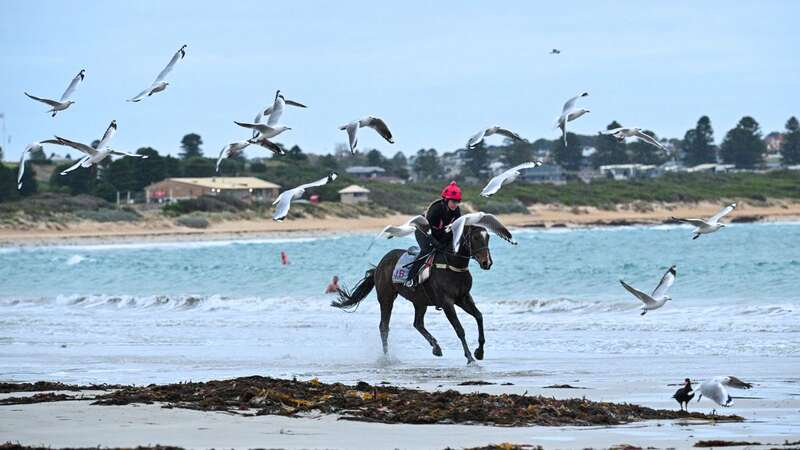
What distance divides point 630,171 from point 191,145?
43.5 m

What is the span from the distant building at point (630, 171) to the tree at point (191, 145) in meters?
39.8

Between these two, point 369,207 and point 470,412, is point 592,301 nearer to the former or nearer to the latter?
point 470,412

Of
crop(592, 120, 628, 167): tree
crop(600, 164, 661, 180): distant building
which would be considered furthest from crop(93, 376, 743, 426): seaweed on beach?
crop(592, 120, 628, 167): tree

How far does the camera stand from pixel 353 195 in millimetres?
98562

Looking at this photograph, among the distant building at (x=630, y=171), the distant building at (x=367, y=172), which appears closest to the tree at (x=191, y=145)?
the distant building at (x=367, y=172)

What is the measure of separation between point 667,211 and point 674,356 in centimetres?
8862

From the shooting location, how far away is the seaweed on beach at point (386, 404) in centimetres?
1275

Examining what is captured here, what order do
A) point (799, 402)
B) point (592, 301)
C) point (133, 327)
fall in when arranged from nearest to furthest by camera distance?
point (799, 402) < point (133, 327) < point (592, 301)

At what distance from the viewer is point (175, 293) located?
126 ft

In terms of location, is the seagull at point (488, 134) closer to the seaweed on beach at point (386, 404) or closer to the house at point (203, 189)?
the seaweed on beach at point (386, 404)

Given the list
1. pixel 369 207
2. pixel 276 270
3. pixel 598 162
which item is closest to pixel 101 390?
pixel 276 270

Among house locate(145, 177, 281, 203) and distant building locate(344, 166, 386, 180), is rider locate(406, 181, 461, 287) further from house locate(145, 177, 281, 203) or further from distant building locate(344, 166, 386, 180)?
distant building locate(344, 166, 386, 180)

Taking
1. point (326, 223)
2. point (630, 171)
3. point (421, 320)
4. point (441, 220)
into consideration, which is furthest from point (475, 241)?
point (630, 171)

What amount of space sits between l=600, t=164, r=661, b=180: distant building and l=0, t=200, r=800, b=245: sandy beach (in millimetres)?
30965
